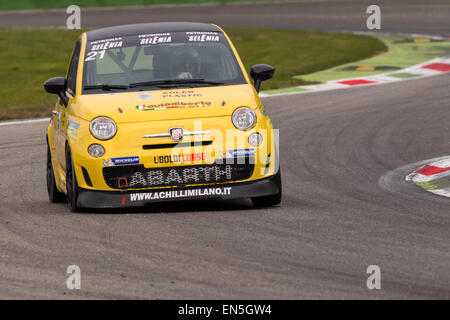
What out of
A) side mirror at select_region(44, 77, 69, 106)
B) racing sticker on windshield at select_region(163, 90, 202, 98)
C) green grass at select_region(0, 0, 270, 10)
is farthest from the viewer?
green grass at select_region(0, 0, 270, 10)

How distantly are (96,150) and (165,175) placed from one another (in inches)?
23.1

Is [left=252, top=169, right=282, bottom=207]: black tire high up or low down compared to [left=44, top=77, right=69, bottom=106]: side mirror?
down

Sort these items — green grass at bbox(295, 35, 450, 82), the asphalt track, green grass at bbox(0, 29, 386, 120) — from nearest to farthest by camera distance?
the asphalt track < green grass at bbox(0, 29, 386, 120) < green grass at bbox(295, 35, 450, 82)

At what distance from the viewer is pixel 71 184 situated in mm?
8406

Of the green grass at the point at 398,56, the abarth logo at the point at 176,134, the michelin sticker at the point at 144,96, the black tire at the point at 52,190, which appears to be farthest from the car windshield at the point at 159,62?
the green grass at the point at 398,56

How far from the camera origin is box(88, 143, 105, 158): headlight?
26.5 ft

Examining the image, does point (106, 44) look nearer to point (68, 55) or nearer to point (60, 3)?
point (68, 55)

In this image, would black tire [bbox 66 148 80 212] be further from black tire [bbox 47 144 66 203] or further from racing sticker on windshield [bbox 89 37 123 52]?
racing sticker on windshield [bbox 89 37 123 52]

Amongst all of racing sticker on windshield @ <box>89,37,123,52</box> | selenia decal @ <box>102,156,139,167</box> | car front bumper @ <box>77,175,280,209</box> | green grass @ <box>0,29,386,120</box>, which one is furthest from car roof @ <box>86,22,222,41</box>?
green grass @ <box>0,29,386,120</box>

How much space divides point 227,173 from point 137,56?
5.13ft

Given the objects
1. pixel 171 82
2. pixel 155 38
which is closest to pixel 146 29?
pixel 155 38

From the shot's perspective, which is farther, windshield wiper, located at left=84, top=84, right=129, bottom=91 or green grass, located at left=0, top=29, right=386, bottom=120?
green grass, located at left=0, top=29, right=386, bottom=120

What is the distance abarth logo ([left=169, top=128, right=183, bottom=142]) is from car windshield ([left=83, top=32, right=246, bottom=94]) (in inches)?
28.1

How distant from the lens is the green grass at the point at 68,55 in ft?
61.4
